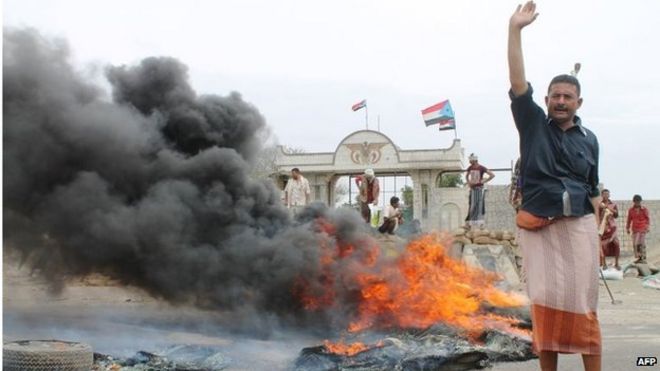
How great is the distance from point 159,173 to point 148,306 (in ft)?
7.91

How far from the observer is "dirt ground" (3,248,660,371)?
20.6ft

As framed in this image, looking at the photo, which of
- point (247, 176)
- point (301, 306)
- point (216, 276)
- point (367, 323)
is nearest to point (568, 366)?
point (367, 323)

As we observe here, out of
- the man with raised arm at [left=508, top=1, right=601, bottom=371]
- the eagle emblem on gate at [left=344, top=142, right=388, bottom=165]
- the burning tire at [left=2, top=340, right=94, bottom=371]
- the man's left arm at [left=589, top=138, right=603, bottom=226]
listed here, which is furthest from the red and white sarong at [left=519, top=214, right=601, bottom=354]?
the eagle emblem on gate at [left=344, top=142, right=388, bottom=165]

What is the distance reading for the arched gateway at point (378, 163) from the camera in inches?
1323

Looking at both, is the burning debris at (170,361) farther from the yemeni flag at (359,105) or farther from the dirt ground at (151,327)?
the yemeni flag at (359,105)

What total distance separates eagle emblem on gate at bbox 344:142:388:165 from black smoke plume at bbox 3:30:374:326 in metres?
25.8

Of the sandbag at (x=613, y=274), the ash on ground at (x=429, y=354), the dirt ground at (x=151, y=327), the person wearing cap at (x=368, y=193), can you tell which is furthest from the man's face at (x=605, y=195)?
the ash on ground at (x=429, y=354)

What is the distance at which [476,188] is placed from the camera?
14.0m

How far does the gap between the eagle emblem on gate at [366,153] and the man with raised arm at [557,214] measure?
29.9 meters

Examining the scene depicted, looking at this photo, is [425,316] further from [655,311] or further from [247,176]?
[655,311]

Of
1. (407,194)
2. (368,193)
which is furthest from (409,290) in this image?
(407,194)
